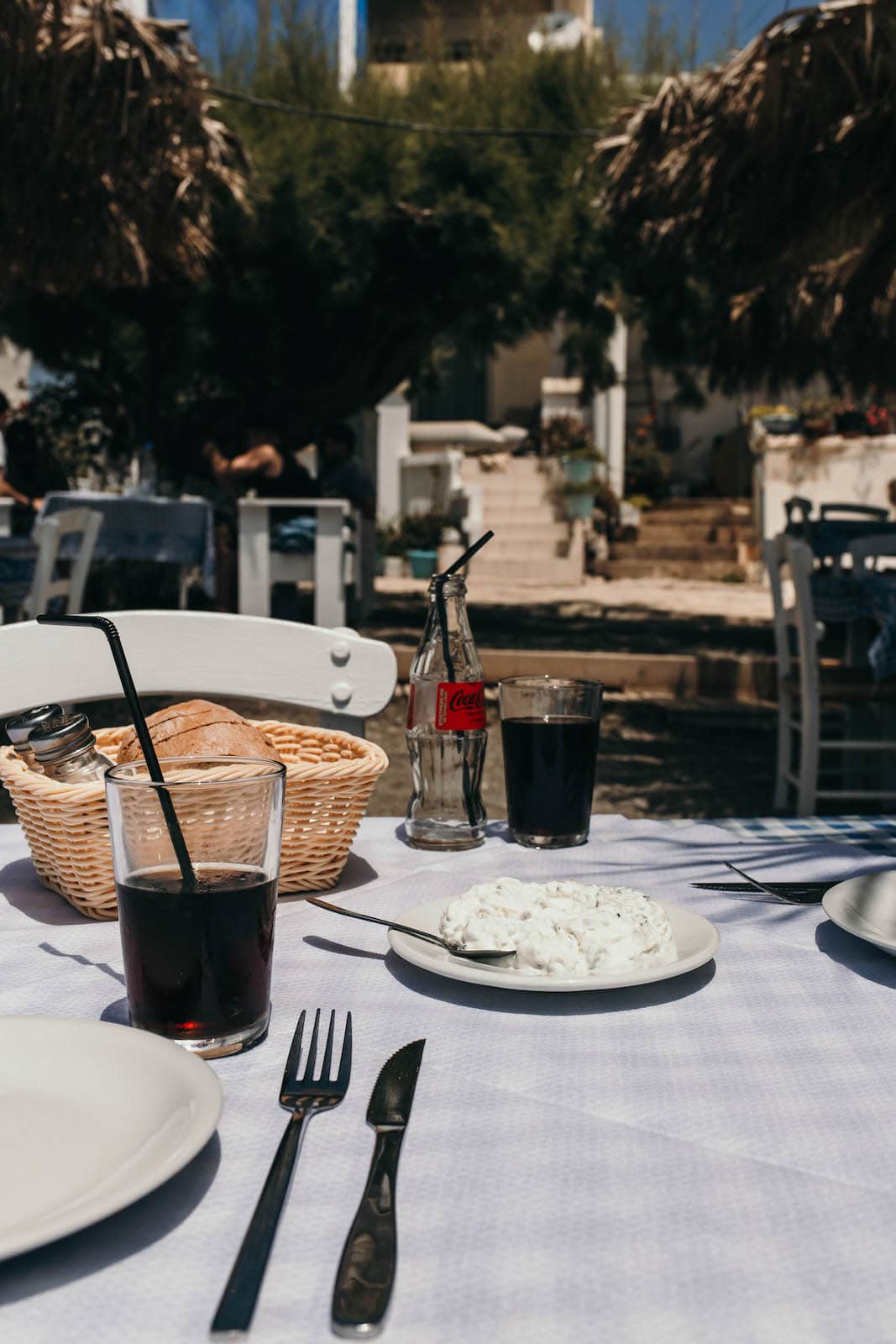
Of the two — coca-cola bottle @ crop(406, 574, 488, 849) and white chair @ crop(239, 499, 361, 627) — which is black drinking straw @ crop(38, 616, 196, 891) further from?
white chair @ crop(239, 499, 361, 627)

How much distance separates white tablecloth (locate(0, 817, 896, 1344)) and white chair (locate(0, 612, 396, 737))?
2.30 ft

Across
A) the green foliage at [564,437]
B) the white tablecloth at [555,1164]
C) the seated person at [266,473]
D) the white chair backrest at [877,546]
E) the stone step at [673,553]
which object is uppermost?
the green foliage at [564,437]

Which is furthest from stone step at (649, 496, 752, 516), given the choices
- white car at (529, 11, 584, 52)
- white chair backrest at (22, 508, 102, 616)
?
white chair backrest at (22, 508, 102, 616)

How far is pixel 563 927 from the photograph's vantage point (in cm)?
83

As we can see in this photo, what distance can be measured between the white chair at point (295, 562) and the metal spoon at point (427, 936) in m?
6.18

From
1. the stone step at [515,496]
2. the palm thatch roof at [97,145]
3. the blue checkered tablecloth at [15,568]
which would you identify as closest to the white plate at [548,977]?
the blue checkered tablecloth at [15,568]

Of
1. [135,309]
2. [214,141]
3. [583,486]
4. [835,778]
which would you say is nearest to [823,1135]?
[835,778]

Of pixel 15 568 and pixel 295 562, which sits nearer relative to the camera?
pixel 15 568

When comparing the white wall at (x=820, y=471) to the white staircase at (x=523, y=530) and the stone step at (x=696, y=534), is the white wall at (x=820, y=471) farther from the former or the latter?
the white staircase at (x=523, y=530)

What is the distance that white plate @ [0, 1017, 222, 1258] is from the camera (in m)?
0.52

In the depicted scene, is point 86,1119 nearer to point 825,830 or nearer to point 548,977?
point 548,977

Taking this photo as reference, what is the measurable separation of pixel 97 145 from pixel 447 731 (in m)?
5.03

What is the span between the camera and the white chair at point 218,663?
1.63 meters

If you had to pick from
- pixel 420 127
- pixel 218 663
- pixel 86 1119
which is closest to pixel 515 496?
pixel 420 127
